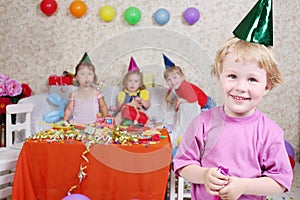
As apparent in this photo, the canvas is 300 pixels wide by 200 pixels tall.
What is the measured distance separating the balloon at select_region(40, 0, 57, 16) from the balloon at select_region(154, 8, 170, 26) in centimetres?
88

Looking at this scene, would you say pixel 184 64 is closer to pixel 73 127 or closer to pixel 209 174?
pixel 209 174

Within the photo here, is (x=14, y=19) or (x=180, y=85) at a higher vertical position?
(x=14, y=19)

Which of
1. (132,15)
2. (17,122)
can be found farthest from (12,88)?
(132,15)

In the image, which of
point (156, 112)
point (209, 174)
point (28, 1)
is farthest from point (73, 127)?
point (28, 1)

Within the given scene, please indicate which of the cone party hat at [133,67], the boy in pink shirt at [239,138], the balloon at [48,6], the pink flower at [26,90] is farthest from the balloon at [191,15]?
the boy in pink shirt at [239,138]

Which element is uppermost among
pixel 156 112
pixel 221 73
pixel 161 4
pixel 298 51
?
pixel 161 4

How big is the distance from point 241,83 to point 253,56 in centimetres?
6

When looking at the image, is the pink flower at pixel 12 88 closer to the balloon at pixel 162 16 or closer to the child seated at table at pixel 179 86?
the balloon at pixel 162 16

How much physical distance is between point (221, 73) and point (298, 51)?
299 centimetres

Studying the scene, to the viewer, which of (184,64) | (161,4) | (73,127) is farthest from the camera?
(161,4)

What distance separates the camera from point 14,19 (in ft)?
12.2

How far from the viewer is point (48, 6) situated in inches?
140

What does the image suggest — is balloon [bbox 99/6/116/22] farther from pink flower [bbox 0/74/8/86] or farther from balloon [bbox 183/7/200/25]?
pink flower [bbox 0/74/8/86]

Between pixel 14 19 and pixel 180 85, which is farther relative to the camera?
pixel 14 19
